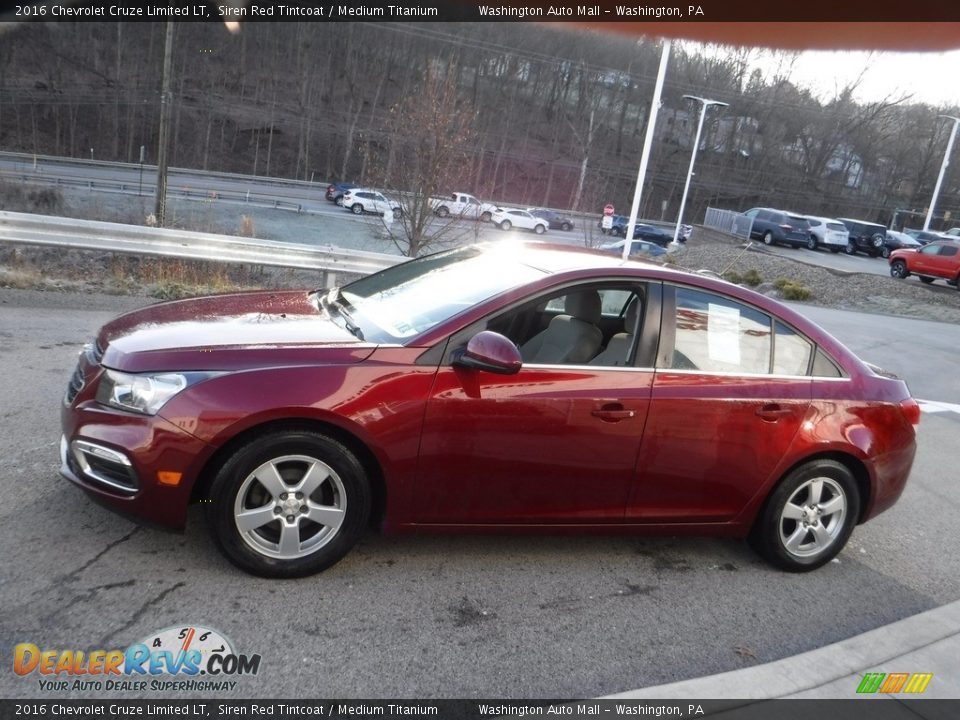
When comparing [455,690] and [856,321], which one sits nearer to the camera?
[455,690]

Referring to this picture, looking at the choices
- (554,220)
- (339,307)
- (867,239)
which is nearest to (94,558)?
(339,307)

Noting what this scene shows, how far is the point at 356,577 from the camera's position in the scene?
3.68m

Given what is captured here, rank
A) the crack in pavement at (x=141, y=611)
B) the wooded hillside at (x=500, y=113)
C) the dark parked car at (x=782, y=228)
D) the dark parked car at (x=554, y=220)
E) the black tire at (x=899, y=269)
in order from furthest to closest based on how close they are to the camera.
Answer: the wooded hillside at (x=500, y=113) → the dark parked car at (x=554, y=220) → the dark parked car at (x=782, y=228) → the black tire at (x=899, y=269) → the crack in pavement at (x=141, y=611)

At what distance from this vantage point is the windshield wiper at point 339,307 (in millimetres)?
3943

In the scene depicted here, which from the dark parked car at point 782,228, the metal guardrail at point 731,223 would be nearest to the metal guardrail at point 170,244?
the dark parked car at point 782,228

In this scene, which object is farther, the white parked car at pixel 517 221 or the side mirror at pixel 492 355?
the white parked car at pixel 517 221

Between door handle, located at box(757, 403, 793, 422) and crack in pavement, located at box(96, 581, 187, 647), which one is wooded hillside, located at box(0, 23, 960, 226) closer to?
door handle, located at box(757, 403, 793, 422)

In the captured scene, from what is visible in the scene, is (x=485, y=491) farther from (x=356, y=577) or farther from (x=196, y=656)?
(x=196, y=656)

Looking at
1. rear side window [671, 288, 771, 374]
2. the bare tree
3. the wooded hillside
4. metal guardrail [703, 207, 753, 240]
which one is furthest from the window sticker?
the wooded hillside

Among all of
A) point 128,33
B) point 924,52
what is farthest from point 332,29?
point 924,52

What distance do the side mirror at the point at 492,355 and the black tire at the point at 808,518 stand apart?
1.76 meters

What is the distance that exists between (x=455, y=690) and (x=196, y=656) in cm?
98

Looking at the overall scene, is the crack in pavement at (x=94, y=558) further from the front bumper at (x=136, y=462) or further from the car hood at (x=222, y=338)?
the car hood at (x=222, y=338)

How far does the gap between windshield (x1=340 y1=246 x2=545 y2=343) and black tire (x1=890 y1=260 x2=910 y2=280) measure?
95.3ft
